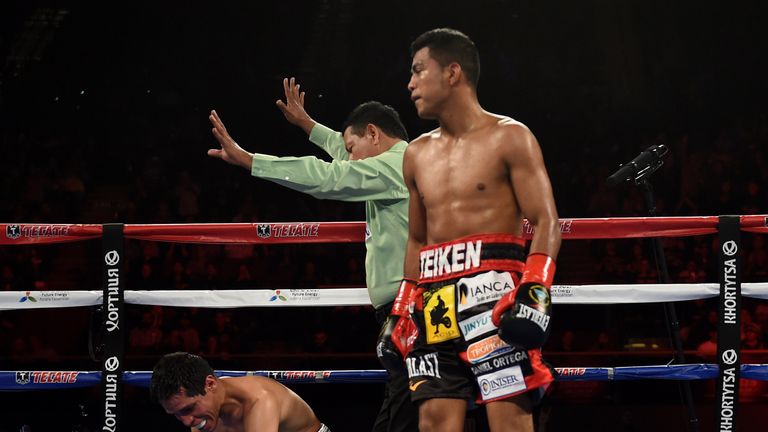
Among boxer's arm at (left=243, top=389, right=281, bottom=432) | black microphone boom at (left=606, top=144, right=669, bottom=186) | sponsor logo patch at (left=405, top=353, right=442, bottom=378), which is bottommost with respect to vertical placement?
boxer's arm at (left=243, top=389, right=281, bottom=432)

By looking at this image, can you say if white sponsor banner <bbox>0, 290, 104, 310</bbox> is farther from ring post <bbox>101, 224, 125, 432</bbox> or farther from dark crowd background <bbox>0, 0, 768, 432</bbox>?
dark crowd background <bbox>0, 0, 768, 432</bbox>

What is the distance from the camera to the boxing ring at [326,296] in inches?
123

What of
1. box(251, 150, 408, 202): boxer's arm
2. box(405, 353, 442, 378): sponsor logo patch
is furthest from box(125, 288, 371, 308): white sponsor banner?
box(405, 353, 442, 378): sponsor logo patch

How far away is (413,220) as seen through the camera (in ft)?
8.20

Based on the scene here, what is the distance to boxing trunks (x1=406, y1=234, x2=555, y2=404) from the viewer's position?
2.14 m

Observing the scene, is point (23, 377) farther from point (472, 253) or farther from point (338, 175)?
point (472, 253)

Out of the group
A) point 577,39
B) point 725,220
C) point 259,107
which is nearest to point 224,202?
point 259,107

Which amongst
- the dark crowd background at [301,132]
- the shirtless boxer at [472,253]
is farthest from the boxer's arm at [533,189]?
the dark crowd background at [301,132]

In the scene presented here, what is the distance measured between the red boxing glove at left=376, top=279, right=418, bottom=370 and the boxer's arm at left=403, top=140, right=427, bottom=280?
0.09m

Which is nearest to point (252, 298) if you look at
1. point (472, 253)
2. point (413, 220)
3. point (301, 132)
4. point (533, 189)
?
point (413, 220)

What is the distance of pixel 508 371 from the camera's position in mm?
2133

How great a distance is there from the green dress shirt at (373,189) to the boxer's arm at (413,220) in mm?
280

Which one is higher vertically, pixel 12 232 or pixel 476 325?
pixel 12 232

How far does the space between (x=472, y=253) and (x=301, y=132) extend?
7509 millimetres
